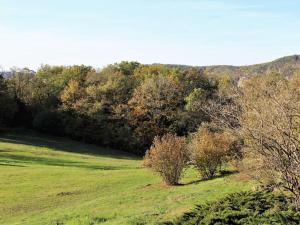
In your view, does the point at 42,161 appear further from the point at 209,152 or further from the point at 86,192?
the point at 209,152

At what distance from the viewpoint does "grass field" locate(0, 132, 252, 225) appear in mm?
24094

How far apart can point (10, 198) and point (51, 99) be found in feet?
174

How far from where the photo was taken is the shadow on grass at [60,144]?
6894 cm

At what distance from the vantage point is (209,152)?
36.7 metres

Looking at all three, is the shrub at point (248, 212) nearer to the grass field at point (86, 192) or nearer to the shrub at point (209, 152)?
the grass field at point (86, 192)

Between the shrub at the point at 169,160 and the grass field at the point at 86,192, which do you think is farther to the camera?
the shrub at the point at 169,160

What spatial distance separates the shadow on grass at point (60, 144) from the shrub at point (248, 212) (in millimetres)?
49277

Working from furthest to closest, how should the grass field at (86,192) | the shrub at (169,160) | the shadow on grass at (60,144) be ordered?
the shadow on grass at (60,144), the shrub at (169,160), the grass field at (86,192)

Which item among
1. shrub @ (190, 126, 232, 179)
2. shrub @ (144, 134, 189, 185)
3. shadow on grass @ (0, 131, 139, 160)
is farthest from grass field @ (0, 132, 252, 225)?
shadow on grass @ (0, 131, 139, 160)

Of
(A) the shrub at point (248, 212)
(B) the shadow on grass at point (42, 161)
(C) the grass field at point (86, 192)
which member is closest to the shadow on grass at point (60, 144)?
(C) the grass field at point (86, 192)

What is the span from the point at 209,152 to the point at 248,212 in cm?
1957

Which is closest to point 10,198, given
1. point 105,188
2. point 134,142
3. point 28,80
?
point 105,188

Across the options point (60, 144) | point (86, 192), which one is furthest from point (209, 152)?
point (60, 144)


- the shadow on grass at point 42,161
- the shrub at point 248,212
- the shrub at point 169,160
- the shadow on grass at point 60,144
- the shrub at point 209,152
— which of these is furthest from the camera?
the shadow on grass at point 60,144
